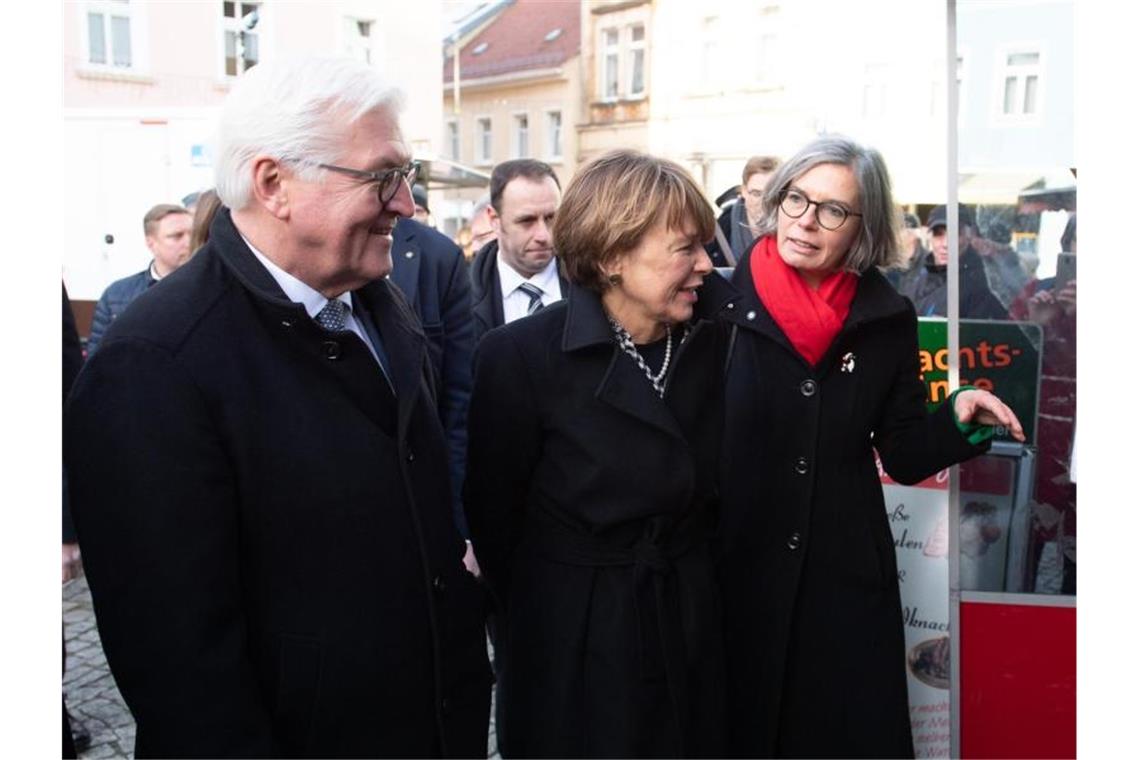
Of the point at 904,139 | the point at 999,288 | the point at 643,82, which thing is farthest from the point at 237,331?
the point at 643,82

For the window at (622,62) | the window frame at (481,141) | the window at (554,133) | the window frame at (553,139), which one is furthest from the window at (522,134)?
the window at (622,62)

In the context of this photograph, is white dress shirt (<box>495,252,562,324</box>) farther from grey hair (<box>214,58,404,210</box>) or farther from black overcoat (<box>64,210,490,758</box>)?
grey hair (<box>214,58,404,210</box>)

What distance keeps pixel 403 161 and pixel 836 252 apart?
139 cm

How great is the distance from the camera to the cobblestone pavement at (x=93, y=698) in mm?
3984

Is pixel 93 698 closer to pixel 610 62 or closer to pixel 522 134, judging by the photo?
pixel 610 62

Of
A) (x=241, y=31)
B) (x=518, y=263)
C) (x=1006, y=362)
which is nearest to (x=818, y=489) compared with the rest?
(x=1006, y=362)

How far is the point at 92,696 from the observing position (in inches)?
175

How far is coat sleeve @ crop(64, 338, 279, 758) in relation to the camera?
162 cm

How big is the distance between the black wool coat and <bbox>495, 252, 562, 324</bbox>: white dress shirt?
4.82ft

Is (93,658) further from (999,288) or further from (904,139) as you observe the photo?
(904,139)

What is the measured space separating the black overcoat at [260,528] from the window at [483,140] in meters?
36.8

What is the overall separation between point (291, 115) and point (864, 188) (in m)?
1.66

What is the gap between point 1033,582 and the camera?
→ 9.81 feet

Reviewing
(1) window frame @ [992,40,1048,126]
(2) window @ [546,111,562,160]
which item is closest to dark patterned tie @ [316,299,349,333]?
(1) window frame @ [992,40,1048,126]
